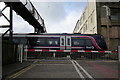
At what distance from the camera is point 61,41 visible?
23172mm

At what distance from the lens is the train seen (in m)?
23.1

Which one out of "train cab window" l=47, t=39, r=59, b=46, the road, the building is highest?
the building

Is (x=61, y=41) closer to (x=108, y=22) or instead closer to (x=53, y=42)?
(x=53, y=42)

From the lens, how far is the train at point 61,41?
23094 mm

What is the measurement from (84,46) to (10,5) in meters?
11.6

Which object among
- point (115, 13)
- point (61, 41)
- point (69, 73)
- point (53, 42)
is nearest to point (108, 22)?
point (115, 13)

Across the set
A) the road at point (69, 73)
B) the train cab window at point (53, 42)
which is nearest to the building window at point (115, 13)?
the train cab window at point (53, 42)

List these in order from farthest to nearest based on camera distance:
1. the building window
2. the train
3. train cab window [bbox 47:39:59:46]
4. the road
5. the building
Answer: the building window
the building
train cab window [bbox 47:39:59:46]
the train
the road

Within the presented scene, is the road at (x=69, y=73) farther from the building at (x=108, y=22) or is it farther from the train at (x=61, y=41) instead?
the building at (x=108, y=22)

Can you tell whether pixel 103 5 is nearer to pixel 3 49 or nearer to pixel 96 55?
pixel 96 55

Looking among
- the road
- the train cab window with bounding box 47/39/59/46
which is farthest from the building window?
the road

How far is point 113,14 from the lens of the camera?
35.3 m

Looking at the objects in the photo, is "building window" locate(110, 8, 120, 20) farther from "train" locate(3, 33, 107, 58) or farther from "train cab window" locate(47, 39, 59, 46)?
"train cab window" locate(47, 39, 59, 46)

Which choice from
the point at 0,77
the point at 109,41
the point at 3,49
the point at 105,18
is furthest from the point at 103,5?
the point at 0,77
